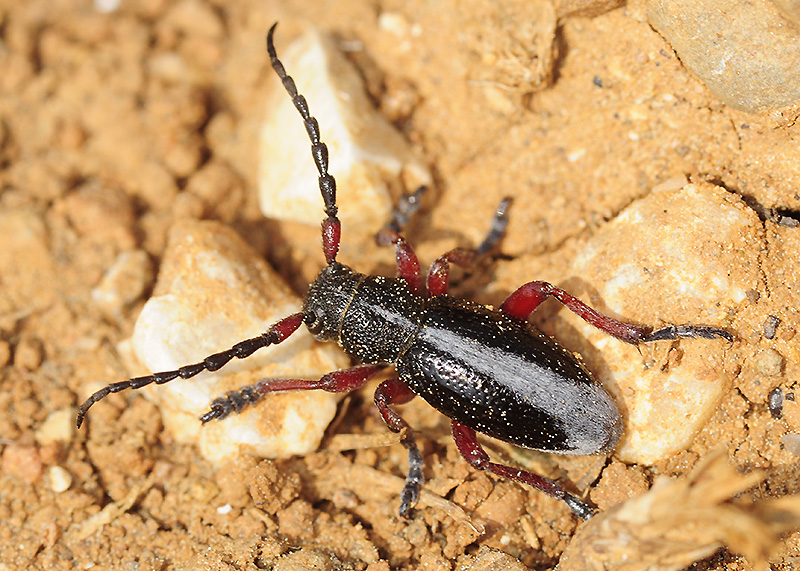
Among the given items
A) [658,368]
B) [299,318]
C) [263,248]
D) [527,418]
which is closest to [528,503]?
[527,418]

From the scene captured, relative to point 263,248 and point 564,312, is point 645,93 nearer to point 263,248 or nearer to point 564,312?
point 564,312

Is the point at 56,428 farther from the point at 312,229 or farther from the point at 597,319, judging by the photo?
the point at 597,319

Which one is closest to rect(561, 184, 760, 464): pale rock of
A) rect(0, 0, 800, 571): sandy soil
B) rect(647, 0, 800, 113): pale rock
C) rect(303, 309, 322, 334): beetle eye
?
rect(0, 0, 800, 571): sandy soil

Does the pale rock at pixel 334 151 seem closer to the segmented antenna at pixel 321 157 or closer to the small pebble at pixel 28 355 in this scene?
the segmented antenna at pixel 321 157

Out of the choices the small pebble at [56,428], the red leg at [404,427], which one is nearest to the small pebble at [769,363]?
the red leg at [404,427]

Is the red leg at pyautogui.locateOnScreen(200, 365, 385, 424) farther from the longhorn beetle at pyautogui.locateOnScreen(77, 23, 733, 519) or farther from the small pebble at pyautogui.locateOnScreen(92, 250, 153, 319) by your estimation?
the small pebble at pyautogui.locateOnScreen(92, 250, 153, 319)
